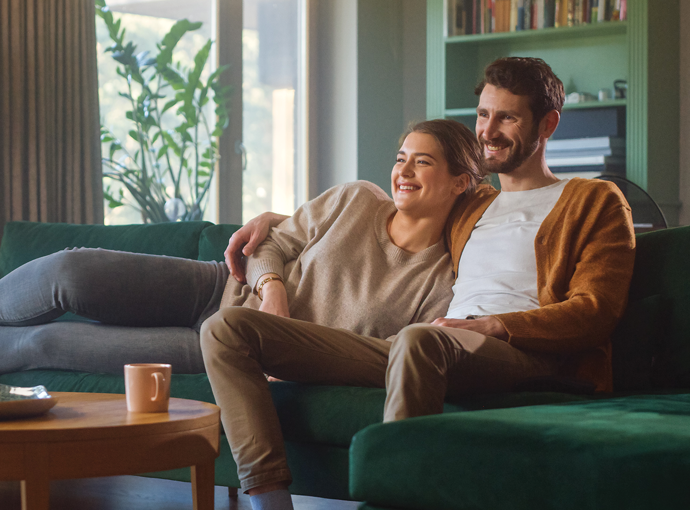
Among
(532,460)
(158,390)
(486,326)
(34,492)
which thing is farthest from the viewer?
(486,326)

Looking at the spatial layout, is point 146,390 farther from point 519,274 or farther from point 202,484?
point 519,274

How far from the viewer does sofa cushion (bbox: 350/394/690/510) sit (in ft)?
3.22

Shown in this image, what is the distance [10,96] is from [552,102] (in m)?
2.20

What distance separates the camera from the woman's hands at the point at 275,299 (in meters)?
1.97

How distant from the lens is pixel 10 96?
10.5ft

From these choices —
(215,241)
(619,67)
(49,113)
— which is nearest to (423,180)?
(215,241)

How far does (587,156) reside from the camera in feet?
12.5

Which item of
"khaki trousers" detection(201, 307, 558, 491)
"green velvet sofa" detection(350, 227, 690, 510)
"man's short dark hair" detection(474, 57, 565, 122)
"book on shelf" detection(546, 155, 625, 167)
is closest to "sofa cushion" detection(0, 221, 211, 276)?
"khaki trousers" detection(201, 307, 558, 491)

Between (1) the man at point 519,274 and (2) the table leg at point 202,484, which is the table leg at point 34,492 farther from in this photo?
(1) the man at point 519,274

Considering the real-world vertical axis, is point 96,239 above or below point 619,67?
below

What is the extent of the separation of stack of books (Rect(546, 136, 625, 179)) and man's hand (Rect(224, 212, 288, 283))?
2.02 meters

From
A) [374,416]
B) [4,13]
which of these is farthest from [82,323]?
[4,13]

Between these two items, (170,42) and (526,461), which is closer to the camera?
(526,461)

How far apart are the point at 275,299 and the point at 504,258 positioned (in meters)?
0.56
